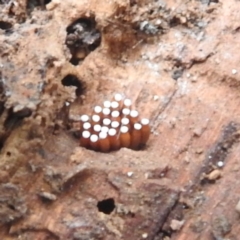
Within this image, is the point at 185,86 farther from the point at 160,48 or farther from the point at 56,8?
the point at 56,8

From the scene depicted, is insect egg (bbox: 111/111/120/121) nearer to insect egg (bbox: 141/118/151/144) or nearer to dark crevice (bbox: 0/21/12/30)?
insect egg (bbox: 141/118/151/144)

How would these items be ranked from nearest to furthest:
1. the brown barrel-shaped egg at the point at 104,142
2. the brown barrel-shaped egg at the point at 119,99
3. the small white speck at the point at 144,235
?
the small white speck at the point at 144,235 → the brown barrel-shaped egg at the point at 104,142 → the brown barrel-shaped egg at the point at 119,99

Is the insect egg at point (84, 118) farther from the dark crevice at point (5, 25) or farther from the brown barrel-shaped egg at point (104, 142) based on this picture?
the dark crevice at point (5, 25)

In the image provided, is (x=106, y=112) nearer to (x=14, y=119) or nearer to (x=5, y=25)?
(x=14, y=119)

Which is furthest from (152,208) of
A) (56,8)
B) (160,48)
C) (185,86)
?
(56,8)

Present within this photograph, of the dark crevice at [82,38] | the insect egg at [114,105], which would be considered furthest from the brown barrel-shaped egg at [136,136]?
the dark crevice at [82,38]

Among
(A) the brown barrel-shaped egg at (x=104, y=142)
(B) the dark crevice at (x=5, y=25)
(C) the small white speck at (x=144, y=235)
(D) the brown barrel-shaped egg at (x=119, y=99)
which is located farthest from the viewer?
(B) the dark crevice at (x=5, y=25)

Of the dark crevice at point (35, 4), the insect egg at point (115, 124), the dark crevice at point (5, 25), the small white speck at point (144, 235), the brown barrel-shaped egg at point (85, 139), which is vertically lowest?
the small white speck at point (144, 235)

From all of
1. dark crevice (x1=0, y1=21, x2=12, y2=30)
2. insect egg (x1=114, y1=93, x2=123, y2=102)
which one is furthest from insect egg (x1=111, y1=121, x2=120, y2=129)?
dark crevice (x1=0, y1=21, x2=12, y2=30)
